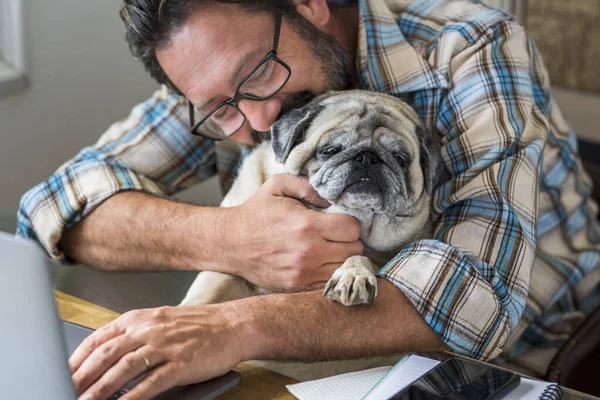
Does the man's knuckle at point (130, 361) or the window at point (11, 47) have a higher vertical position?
the window at point (11, 47)

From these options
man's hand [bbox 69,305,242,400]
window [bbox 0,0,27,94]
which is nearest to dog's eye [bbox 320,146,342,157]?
man's hand [bbox 69,305,242,400]

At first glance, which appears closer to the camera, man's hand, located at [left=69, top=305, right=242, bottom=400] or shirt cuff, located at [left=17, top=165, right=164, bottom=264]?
man's hand, located at [left=69, top=305, right=242, bottom=400]

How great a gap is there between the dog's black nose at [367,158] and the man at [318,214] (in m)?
0.10

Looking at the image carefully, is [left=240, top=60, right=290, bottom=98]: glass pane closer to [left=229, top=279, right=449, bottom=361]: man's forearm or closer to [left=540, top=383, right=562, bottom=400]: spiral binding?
[left=229, top=279, right=449, bottom=361]: man's forearm

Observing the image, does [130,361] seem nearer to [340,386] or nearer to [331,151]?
[340,386]

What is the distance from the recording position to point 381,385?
0.84 metres

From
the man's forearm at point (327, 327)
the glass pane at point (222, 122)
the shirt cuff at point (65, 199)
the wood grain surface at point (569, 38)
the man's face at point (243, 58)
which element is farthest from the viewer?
the wood grain surface at point (569, 38)

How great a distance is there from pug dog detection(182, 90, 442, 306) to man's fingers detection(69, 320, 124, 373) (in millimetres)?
287

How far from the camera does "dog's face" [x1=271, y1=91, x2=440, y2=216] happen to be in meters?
1.14

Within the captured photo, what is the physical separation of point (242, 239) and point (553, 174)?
2.19 feet

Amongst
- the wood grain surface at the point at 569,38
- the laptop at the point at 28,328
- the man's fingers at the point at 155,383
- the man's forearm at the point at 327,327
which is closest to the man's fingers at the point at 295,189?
the man's forearm at the point at 327,327

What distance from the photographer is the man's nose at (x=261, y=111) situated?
1305 mm

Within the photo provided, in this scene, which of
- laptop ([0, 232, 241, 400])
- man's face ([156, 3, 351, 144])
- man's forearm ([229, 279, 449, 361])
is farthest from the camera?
man's face ([156, 3, 351, 144])

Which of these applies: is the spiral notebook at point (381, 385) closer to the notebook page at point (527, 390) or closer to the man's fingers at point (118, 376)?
the notebook page at point (527, 390)
